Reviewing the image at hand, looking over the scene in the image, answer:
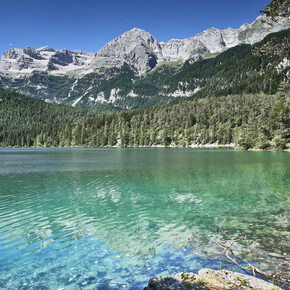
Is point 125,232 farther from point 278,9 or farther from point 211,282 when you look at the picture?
point 278,9

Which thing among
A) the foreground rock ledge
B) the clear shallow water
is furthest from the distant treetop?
the foreground rock ledge

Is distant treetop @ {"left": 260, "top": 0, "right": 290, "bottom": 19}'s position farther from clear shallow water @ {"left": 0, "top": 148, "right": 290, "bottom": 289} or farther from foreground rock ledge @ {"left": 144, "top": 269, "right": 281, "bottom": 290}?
foreground rock ledge @ {"left": 144, "top": 269, "right": 281, "bottom": 290}

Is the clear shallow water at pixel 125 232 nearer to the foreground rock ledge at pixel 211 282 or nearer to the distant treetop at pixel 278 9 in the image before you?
the foreground rock ledge at pixel 211 282

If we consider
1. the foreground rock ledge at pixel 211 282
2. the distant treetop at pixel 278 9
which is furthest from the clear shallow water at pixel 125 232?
the distant treetop at pixel 278 9

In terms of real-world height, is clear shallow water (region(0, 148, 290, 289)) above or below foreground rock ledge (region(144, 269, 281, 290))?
below

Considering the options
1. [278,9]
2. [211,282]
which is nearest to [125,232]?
[211,282]

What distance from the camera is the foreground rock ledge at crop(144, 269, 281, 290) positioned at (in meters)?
6.85

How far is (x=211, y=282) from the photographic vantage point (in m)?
7.15

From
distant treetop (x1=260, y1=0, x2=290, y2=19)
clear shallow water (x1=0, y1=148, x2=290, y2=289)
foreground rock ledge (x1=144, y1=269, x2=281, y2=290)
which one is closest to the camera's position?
foreground rock ledge (x1=144, y1=269, x2=281, y2=290)

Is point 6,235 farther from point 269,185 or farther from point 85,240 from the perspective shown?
point 269,185

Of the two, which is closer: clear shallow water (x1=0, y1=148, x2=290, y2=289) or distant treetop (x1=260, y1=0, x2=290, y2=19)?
clear shallow water (x1=0, y1=148, x2=290, y2=289)

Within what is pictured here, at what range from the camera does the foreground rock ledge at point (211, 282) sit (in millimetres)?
6846

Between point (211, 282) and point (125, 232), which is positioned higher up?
point (211, 282)

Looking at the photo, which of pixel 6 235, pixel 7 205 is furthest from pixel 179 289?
pixel 7 205
